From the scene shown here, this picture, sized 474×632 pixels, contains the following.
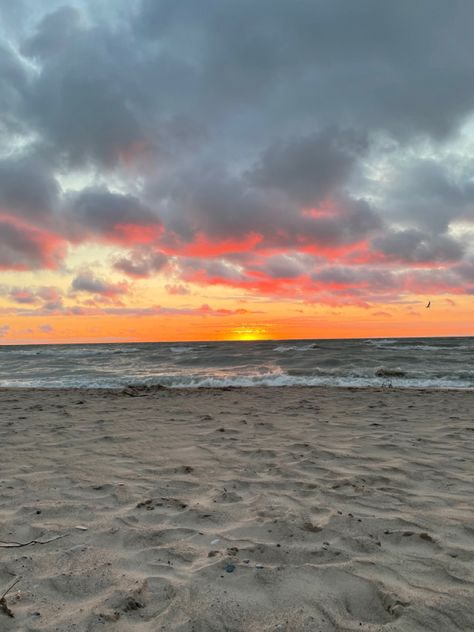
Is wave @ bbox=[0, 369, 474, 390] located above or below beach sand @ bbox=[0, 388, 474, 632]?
below

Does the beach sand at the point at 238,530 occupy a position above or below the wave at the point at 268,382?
above

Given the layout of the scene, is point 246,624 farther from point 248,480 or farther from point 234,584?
point 248,480

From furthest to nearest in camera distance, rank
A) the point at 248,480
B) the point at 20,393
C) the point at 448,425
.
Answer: the point at 20,393, the point at 448,425, the point at 248,480

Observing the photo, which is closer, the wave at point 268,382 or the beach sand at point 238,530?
the beach sand at point 238,530

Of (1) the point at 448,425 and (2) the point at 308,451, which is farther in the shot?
(1) the point at 448,425

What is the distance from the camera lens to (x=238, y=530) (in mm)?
3461

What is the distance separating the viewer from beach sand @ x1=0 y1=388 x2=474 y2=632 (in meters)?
2.46

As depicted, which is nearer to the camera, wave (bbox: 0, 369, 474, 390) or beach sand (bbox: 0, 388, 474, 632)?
beach sand (bbox: 0, 388, 474, 632)

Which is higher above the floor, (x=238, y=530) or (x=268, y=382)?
(x=238, y=530)

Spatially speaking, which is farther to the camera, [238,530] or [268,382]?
[268,382]

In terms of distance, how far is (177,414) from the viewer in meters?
9.40

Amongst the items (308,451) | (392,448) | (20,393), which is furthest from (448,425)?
(20,393)

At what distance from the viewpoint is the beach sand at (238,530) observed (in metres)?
2.46

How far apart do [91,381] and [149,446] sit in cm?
1250
